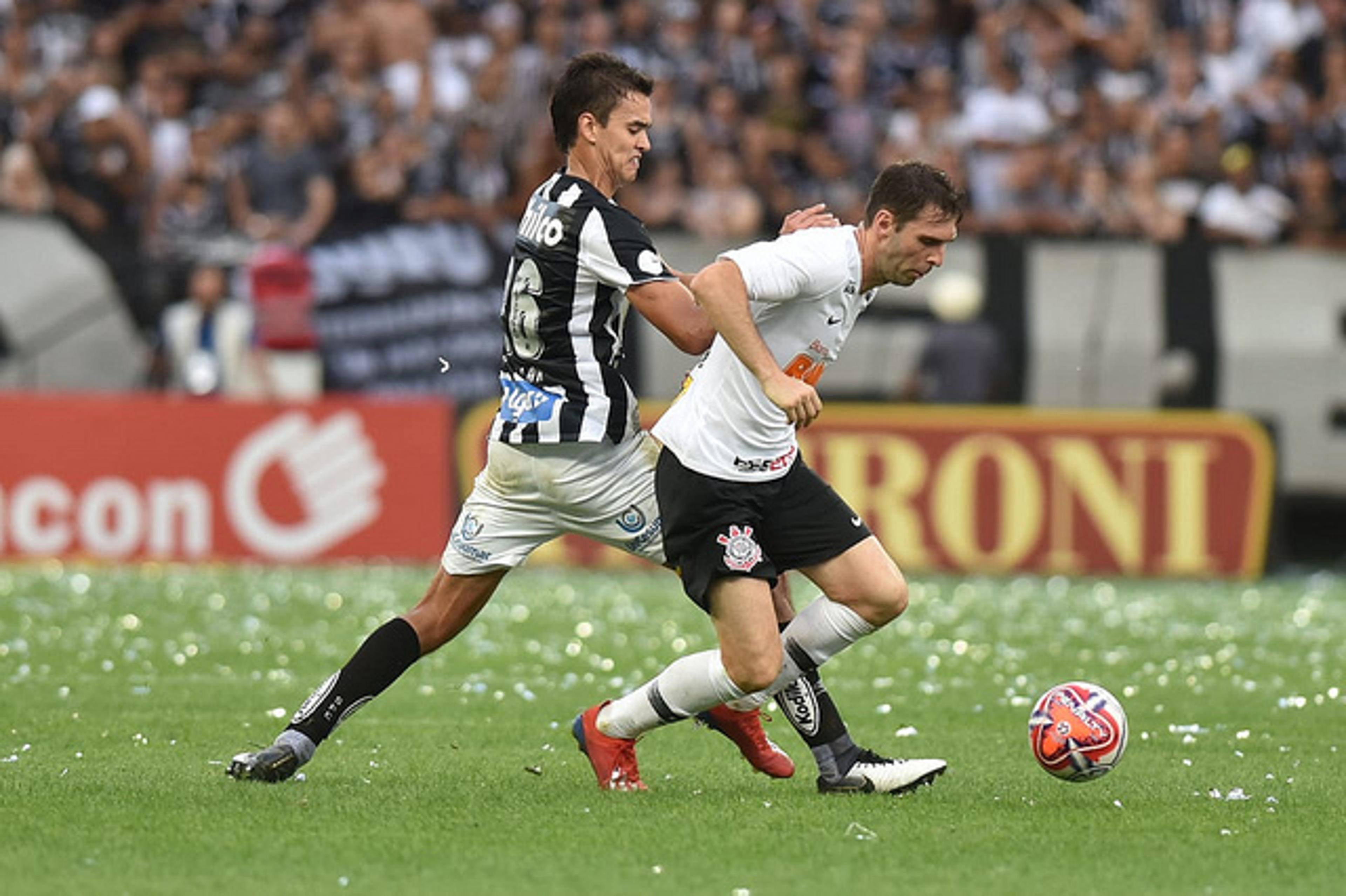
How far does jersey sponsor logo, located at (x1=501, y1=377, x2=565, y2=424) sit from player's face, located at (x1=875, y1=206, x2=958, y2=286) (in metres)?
1.19

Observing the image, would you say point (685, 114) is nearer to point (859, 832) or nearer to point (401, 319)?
point (401, 319)

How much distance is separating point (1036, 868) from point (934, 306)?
39.7 ft

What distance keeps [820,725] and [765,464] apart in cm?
91

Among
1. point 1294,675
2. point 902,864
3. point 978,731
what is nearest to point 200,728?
point 978,731

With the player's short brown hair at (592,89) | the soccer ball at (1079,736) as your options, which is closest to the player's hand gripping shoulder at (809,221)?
the player's short brown hair at (592,89)

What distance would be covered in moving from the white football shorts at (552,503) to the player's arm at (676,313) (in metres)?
0.55

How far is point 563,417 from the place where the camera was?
759cm

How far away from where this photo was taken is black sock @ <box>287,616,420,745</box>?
757cm

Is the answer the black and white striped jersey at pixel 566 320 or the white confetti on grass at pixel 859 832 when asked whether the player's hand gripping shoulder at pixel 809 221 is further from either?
the white confetti on grass at pixel 859 832

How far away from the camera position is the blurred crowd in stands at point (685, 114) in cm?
1806

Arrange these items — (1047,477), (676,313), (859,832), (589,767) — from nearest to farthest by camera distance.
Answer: (859,832) < (676,313) < (589,767) < (1047,477)

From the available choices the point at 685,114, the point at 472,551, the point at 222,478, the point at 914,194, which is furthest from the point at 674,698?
the point at 685,114

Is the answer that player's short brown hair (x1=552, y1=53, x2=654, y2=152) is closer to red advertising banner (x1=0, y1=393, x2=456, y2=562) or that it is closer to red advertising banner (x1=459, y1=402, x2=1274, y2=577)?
red advertising banner (x1=0, y1=393, x2=456, y2=562)

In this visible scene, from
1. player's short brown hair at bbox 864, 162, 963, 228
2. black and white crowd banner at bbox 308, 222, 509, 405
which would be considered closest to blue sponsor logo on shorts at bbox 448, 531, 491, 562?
player's short brown hair at bbox 864, 162, 963, 228
